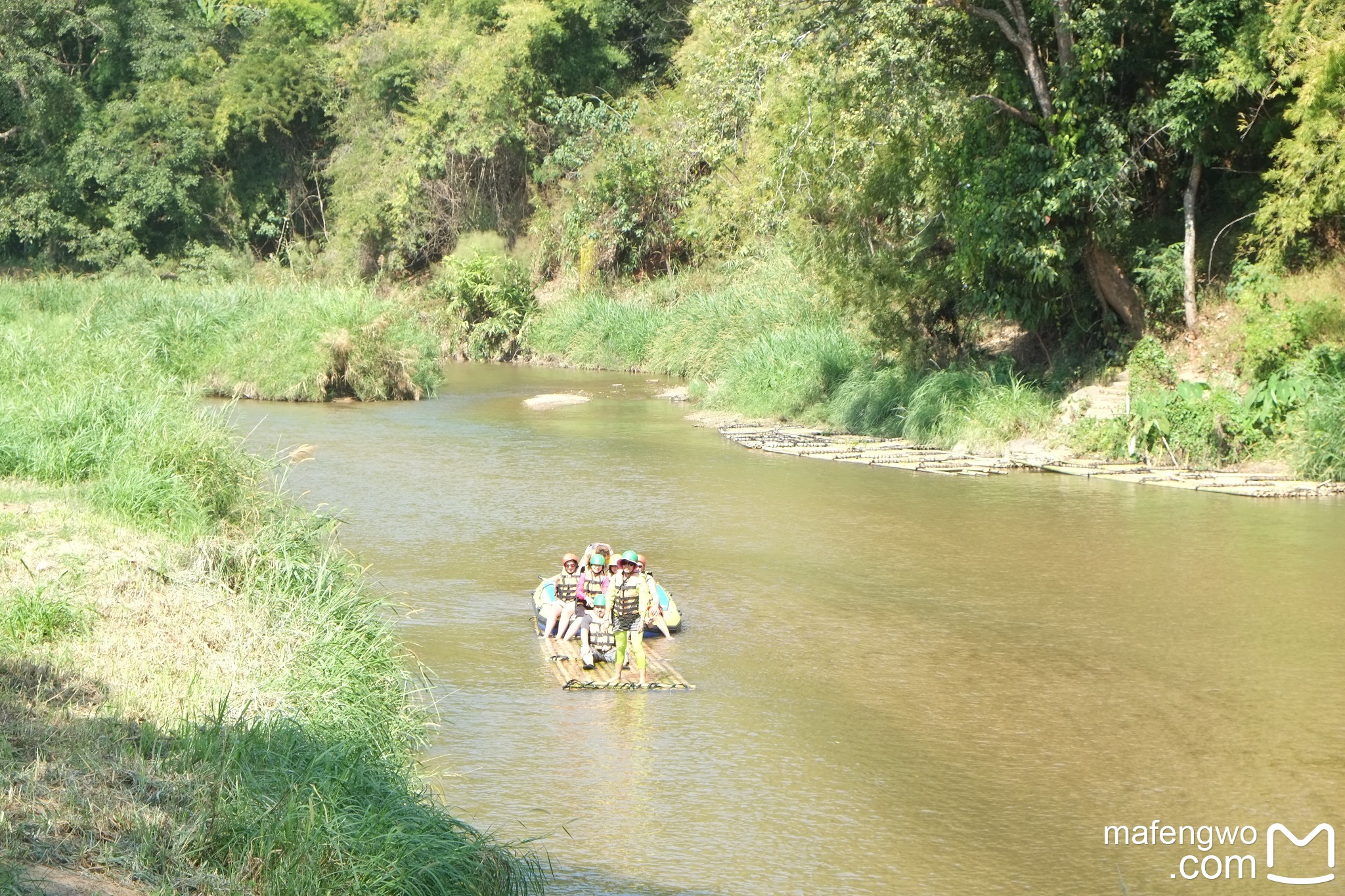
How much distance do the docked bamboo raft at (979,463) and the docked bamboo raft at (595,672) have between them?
9.67m

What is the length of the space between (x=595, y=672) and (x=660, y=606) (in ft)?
3.70

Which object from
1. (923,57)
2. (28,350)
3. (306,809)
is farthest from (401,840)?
(923,57)

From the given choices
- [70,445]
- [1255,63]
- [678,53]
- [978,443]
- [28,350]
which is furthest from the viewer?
[678,53]

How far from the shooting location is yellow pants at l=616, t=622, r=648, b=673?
1041 centimetres

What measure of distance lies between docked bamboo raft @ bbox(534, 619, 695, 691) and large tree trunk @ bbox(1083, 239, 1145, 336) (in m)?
12.8

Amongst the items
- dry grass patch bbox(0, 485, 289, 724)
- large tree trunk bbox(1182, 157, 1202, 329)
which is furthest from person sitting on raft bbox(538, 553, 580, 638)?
large tree trunk bbox(1182, 157, 1202, 329)

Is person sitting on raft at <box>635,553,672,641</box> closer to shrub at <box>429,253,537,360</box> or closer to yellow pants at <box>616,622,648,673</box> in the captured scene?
yellow pants at <box>616,622,648,673</box>

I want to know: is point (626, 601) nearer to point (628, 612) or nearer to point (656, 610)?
point (628, 612)

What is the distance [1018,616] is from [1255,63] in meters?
10.4

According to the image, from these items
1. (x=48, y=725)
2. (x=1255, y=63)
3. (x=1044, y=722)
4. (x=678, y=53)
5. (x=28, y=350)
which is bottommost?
(x=1044, y=722)

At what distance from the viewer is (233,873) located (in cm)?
562

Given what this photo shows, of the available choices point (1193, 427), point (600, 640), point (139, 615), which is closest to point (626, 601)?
point (600, 640)

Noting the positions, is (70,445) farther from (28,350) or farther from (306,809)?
(306,809)

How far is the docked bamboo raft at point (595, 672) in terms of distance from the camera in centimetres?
1020
